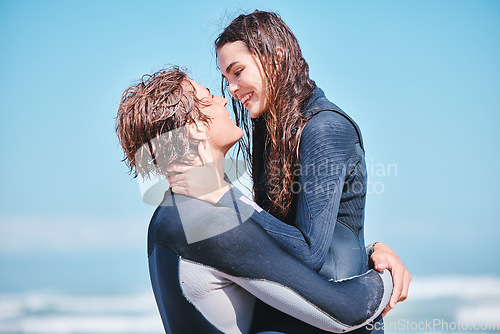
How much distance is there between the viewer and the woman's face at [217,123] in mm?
2238

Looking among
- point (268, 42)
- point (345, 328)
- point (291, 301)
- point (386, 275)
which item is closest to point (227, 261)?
point (291, 301)

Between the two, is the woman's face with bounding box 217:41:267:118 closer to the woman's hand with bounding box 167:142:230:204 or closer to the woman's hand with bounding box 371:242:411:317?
the woman's hand with bounding box 167:142:230:204

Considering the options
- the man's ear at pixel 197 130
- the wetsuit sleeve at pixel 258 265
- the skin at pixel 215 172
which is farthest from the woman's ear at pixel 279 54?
the wetsuit sleeve at pixel 258 265

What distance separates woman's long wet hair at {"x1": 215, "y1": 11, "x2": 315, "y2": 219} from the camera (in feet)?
7.93

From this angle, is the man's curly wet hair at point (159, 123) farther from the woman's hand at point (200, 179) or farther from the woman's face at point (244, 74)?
the woman's face at point (244, 74)

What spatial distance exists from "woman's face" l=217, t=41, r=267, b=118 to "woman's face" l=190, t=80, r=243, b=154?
42cm

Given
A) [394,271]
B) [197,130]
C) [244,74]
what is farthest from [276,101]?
[394,271]

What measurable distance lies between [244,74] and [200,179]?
2.68 feet

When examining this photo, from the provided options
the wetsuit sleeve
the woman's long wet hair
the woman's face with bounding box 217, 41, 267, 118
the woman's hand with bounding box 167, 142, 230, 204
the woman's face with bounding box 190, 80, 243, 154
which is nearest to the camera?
the wetsuit sleeve

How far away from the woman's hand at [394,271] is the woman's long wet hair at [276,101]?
1.57 feet

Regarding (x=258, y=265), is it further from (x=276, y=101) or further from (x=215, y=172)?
(x=276, y=101)

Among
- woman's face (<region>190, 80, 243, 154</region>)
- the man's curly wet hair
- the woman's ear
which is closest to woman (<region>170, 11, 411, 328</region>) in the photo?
the woman's ear

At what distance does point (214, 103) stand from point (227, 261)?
0.78 metres

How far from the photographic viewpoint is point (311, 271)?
1.93m
